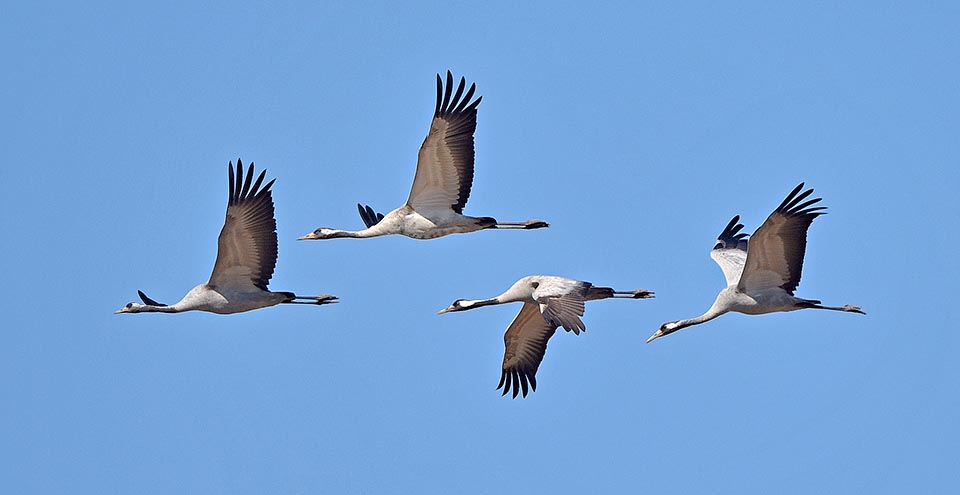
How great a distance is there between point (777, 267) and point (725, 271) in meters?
1.95

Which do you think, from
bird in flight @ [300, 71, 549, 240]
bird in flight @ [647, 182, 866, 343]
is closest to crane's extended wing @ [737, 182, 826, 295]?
bird in flight @ [647, 182, 866, 343]

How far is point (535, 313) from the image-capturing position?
27359 millimetres

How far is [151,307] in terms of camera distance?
26.2 metres

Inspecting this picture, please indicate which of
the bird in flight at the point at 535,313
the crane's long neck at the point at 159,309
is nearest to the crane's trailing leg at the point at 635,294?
the bird in flight at the point at 535,313

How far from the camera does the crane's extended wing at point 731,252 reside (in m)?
27.3

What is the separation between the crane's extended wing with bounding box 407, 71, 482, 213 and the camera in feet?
82.1

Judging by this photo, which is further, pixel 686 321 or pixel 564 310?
pixel 686 321

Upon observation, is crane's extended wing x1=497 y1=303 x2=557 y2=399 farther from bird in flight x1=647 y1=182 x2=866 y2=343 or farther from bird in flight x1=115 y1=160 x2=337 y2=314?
bird in flight x1=115 y1=160 x2=337 y2=314

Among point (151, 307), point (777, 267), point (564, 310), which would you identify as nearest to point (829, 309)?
point (777, 267)

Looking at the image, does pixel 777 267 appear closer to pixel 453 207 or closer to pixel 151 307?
pixel 453 207

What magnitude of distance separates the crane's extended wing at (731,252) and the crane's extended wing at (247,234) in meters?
6.51

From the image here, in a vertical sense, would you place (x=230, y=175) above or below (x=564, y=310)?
above

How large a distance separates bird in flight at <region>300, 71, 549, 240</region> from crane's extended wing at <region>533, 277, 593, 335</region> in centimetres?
127

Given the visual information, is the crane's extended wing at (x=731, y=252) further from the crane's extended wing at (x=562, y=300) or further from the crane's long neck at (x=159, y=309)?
the crane's long neck at (x=159, y=309)
